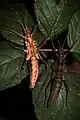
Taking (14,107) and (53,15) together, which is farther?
(14,107)

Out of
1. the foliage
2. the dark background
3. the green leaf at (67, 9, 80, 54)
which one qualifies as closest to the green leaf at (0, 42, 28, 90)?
the foliage

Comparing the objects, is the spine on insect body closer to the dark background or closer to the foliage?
the foliage

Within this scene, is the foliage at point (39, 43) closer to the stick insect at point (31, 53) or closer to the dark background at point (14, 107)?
the stick insect at point (31, 53)

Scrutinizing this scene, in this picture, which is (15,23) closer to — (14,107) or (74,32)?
(74,32)

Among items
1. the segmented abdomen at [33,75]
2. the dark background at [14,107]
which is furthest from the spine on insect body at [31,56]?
the dark background at [14,107]

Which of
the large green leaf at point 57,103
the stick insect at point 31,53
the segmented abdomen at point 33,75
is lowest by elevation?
the large green leaf at point 57,103

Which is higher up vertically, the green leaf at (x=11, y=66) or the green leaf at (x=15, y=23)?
the green leaf at (x=15, y=23)

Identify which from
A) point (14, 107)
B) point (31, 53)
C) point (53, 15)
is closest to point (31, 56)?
point (31, 53)
